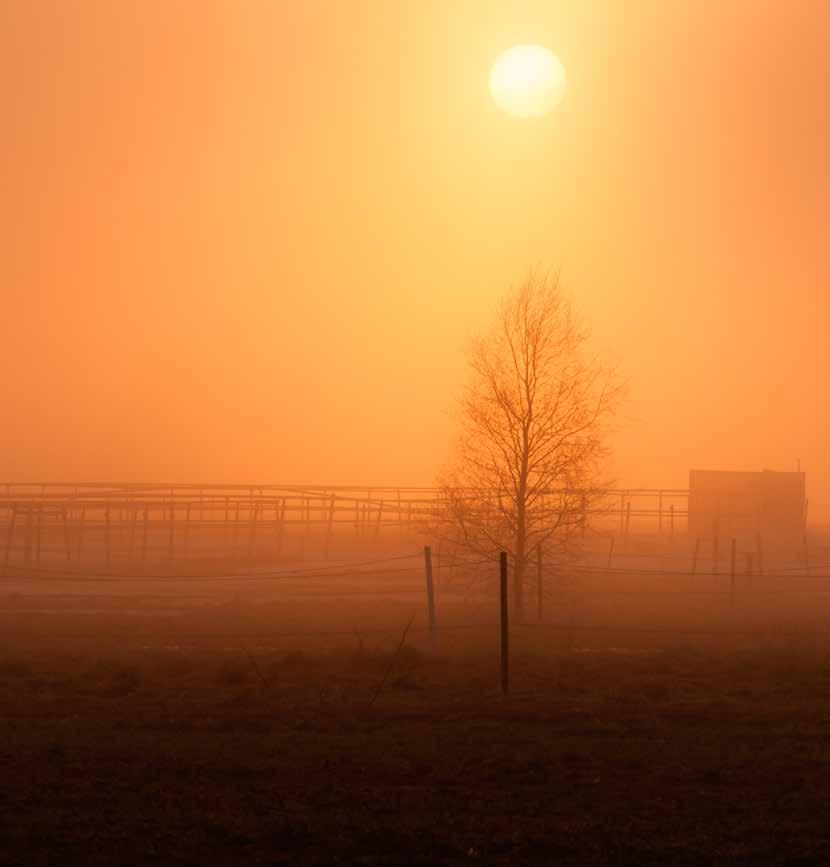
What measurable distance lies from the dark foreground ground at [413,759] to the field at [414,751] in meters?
0.02

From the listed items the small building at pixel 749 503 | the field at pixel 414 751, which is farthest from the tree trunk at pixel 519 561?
the small building at pixel 749 503

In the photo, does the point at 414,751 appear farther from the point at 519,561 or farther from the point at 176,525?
the point at 176,525

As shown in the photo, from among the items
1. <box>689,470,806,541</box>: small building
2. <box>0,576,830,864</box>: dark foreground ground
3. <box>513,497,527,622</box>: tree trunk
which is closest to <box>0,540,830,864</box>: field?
<box>0,576,830,864</box>: dark foreground ground

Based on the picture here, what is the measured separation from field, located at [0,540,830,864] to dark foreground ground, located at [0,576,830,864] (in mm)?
24

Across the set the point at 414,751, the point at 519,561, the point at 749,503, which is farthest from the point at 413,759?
the point at 749,503

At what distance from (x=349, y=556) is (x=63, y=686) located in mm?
39732

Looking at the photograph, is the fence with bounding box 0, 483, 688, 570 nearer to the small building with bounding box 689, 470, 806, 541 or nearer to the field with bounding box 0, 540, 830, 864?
the small building with bounding box 689, 470, 806, 541

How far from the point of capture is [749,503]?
55.7 metres

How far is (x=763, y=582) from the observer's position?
3409 centimetres

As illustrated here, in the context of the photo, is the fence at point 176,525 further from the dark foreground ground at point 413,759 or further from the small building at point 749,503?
the dark foreground ground at point 413,759

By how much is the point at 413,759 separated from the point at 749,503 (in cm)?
5005

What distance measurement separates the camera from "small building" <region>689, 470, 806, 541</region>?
179ft

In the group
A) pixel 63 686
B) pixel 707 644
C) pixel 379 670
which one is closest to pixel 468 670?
pixel 379 670

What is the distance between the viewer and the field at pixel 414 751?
6.35 metres
